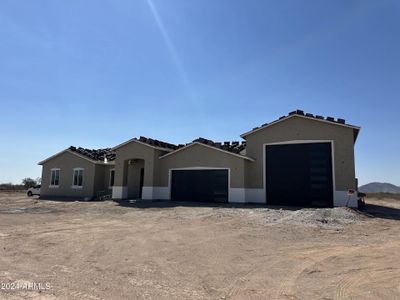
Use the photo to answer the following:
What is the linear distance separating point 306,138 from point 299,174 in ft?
8.27

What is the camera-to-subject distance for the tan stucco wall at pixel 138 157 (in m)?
28.1

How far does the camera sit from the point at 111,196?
31.8 m

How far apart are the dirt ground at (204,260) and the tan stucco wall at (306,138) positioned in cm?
684

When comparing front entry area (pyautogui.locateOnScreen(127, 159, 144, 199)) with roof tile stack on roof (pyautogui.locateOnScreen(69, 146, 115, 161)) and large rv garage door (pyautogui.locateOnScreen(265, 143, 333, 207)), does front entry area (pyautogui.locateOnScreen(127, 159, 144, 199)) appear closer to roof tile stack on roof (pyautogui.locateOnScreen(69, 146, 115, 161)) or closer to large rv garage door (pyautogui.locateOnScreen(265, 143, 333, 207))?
roof tile stack on roof (pyautogui.locateOnScreen(69, 146, 115, 161))

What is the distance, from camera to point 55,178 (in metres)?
36.2

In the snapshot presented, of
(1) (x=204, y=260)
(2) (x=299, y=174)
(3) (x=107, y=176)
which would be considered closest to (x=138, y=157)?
(3) (x=107, y=176)

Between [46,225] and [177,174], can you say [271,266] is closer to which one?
[46,225]

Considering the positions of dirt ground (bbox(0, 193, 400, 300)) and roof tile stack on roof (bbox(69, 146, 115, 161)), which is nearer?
dirt ground (bbox(0, 193, 400, 300))

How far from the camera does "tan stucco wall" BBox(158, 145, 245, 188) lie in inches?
971

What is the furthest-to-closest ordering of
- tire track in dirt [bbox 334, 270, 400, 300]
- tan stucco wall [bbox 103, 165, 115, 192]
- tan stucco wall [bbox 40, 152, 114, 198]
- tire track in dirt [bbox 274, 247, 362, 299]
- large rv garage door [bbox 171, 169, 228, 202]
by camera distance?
tan stucco wall [bbox 103, 165, 115, 192] < tan stucco wall [bbox 40, 152, 114, 198] < large rv garage door [bbox 171, 169, 228, 202] < tire track in dirt [bbox 274, 247, 362, 299] < tire track in dirt [bbox 334, 270, 400, 300]

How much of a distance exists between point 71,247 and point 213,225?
6449 mm

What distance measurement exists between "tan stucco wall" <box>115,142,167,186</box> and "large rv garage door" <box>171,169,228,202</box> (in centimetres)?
176

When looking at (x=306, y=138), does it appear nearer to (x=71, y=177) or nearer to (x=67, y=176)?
(x=71, y=177)

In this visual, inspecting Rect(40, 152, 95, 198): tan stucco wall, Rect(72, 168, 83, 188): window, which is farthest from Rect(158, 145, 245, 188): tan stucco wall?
Rect(72, 168, 83, 188): window
